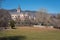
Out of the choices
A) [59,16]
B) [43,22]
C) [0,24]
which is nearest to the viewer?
[0,24]

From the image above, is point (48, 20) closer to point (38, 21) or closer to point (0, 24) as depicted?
point (38, 21)

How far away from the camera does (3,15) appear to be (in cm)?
1639

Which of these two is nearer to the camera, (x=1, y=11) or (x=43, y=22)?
(x=1, y=11)

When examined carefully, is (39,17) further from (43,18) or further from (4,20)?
(4,20)

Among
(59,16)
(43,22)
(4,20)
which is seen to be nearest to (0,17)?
(4,20)

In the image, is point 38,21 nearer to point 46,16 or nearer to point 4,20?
point 46,16

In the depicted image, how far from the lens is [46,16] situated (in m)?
66.6

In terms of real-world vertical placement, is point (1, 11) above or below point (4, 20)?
above

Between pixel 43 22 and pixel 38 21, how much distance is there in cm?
435

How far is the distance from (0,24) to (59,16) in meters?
55.2

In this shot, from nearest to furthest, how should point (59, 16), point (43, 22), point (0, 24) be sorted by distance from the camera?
1. point (0, 24)
2. point (43, 22)
3. point (59, 16)

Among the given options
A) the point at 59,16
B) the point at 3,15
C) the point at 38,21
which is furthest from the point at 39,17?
the point at 3,15

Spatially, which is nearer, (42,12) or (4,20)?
(4,20)

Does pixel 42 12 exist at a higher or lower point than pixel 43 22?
higher
